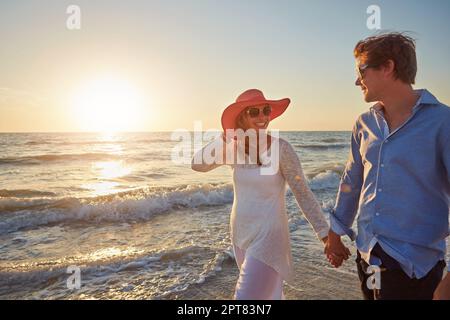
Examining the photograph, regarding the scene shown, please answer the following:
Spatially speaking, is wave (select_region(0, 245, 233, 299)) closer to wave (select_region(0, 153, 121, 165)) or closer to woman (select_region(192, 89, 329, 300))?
woman (select_region(192, 89, 329, 300))

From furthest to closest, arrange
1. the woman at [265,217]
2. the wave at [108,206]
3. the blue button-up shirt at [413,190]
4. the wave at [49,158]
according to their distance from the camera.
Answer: the wave at [49,158] → the wave at [108,206] → the woman at [265,217] → the blue button-up shirt at [413,190]

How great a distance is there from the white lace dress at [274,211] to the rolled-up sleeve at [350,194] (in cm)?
12

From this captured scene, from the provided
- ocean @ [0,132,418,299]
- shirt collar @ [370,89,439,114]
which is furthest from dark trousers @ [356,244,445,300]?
ocean @ [0,132,418,299]

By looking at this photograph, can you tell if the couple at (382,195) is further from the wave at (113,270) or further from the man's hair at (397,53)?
the wave at (113,270)

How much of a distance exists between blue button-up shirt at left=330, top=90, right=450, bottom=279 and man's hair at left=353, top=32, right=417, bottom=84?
7.0 inches

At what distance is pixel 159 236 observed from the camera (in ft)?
28.4

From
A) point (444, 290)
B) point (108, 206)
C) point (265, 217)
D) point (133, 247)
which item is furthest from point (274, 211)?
point (108, 206)

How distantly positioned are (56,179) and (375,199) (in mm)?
18551

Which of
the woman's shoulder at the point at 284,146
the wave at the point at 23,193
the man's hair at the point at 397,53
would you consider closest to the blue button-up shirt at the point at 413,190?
the man's hair at the point at 397,53

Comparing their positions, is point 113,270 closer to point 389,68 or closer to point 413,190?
point 413,190

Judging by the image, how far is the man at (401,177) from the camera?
2232 mm

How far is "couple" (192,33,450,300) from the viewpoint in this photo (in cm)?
224

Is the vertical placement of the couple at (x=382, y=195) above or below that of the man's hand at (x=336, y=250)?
above
